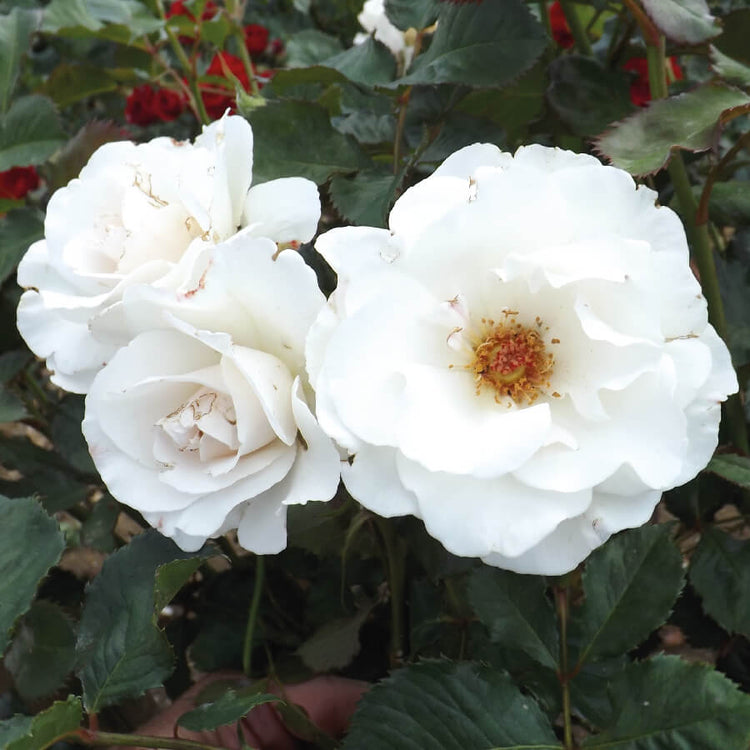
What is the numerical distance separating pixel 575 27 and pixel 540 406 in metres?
0.50

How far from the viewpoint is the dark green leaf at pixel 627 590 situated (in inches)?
22.2

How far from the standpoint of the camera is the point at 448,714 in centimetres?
55

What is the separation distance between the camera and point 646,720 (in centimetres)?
51

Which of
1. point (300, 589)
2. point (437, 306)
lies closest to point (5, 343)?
point (300, 589)

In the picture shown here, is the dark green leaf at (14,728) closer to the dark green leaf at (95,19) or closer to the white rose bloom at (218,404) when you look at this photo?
the white rose bloom at (218,404)

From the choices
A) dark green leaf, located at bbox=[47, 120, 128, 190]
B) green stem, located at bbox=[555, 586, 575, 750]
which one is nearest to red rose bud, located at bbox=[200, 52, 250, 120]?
dark green leaf, located at bbox=[47, 120, 128, 190]

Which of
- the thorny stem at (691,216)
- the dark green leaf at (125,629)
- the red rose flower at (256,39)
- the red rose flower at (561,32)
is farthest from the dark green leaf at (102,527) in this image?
the red rose flower at (256,39)

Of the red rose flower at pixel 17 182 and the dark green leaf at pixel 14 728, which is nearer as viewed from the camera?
the dark green leaf at pixel 14 728

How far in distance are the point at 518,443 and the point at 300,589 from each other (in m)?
0.52

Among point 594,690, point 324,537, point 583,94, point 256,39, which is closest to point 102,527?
point 324,537

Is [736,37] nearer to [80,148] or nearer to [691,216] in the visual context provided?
[691,216]

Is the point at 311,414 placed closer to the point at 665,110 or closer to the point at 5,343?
the point at 665,110

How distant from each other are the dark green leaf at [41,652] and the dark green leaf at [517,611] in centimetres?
33

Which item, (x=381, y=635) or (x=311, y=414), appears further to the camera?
(x=381, y=635)
